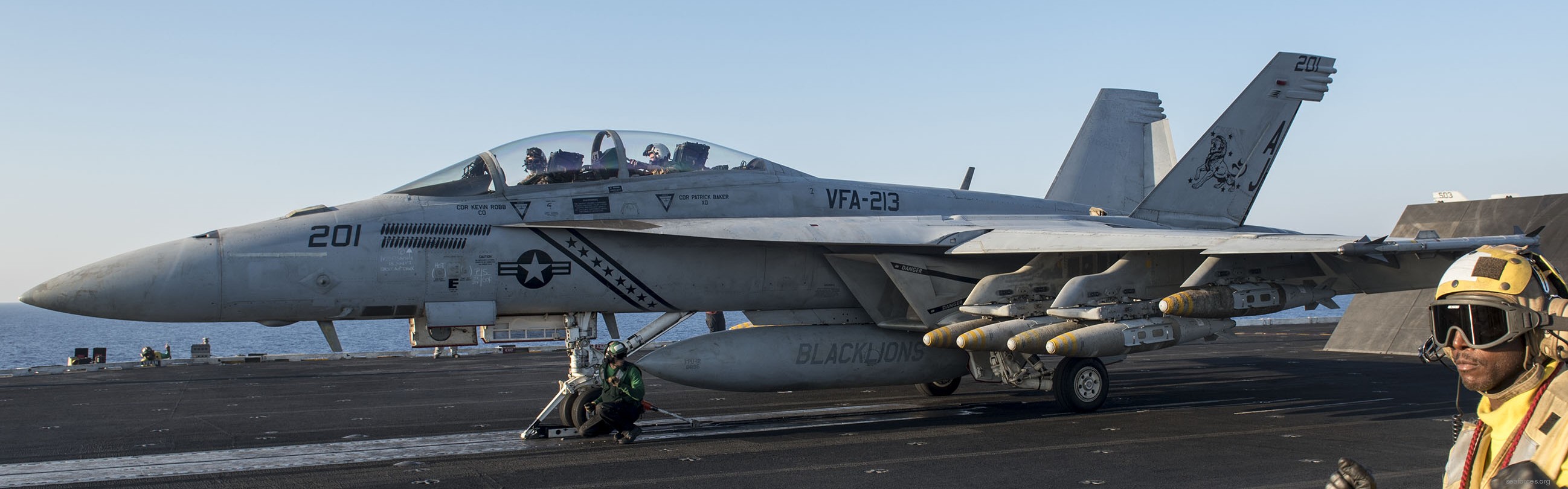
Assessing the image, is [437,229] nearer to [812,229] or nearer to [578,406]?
[578,406]

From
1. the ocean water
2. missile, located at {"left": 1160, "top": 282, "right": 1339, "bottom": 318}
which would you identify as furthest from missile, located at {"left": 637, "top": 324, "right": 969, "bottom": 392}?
the ocean water

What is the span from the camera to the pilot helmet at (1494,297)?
2441 millimetres

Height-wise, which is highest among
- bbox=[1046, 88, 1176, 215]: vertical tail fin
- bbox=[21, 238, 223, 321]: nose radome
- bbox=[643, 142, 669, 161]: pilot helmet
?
bbox=[1046, 88, 1176, 215]: vertical tail fin

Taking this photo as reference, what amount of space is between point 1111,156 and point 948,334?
24.7ft

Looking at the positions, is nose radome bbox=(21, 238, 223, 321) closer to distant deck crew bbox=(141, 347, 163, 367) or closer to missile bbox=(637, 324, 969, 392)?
missile bbox=(637, 324, 969, 392)

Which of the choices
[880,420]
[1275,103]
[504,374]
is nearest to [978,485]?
[880,420]

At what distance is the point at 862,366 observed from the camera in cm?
1163

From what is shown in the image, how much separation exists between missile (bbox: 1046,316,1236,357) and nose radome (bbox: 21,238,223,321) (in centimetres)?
774

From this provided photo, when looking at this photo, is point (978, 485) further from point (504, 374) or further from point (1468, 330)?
point (504, 374)

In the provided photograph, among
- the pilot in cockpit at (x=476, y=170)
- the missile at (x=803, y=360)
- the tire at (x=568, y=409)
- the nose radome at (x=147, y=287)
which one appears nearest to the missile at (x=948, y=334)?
the missile at (x=803, y=360)

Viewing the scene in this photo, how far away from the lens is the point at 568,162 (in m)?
10.9

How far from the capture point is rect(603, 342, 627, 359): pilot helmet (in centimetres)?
1020

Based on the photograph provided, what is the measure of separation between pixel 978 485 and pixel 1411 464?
11.6 feet

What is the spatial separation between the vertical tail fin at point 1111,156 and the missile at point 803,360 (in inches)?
233
